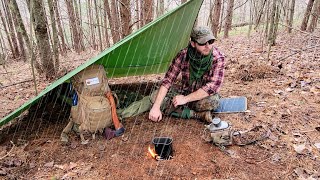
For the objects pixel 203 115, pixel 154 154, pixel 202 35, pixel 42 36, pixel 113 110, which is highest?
pixel 202 35

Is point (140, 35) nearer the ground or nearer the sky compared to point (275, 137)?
nearer the sky

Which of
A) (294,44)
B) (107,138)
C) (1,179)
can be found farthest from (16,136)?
(294,44)

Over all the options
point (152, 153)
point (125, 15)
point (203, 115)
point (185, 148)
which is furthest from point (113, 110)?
point (125, 15)

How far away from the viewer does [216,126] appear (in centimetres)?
294

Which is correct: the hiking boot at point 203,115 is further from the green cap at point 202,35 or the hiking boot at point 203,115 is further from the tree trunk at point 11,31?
the tree trunk at point 11,31

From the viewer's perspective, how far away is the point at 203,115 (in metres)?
3.51

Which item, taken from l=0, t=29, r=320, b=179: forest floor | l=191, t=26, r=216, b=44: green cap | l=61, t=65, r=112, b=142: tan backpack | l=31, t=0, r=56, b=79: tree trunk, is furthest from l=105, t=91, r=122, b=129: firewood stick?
l=31, t=0, r=56, b=79: tree trunk

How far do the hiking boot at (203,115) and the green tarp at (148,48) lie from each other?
1.09m

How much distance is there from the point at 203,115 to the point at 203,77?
51cm

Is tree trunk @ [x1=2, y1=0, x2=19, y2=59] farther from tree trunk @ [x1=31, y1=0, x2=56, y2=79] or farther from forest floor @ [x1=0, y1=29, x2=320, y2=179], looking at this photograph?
forest floor @ [x1=0, y1=29, x2=320, y2=179]

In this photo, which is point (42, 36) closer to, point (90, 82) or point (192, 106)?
point (90, 82)

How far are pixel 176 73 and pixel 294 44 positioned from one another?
5.66 metres

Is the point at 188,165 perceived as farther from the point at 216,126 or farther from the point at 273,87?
the point at 273,87

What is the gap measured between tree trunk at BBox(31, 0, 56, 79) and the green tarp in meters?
2.21
